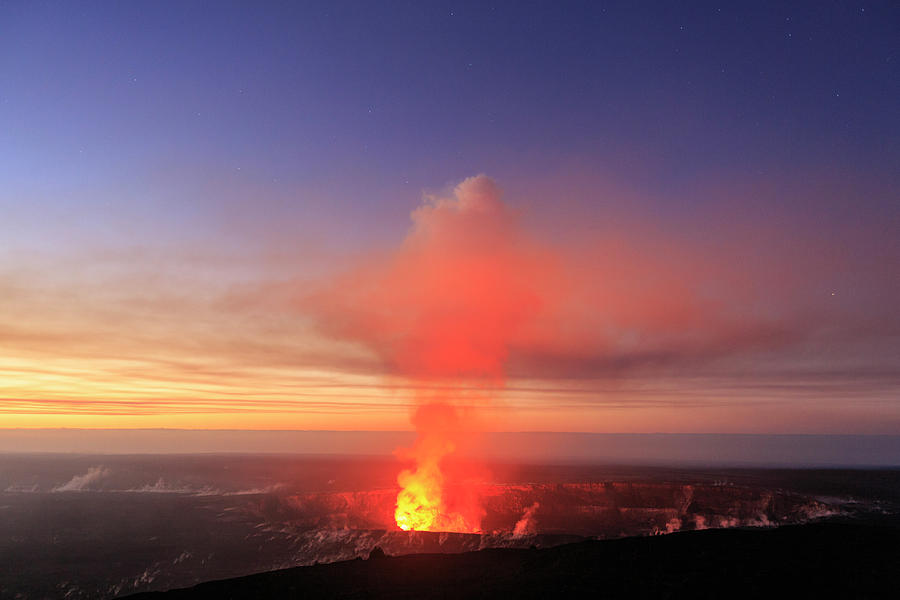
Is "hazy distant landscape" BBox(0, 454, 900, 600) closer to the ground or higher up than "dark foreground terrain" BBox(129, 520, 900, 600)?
closer to the ground

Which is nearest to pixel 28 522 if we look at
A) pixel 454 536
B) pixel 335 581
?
pixel 454 536

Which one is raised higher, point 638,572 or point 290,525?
point 638,572

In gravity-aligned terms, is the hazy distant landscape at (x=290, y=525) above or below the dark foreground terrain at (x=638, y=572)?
below

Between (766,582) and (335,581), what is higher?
(766,582)

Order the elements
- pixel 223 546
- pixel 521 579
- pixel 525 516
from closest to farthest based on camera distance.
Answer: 1. pixel 521 579
2. pixel 223 546
3. pixel 525 516

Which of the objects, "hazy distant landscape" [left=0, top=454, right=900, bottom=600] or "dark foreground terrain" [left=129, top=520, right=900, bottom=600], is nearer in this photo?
"dark foreground terrain" [left=129, top=520, right=900, bottom=600]

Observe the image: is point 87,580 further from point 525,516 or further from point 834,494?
point 834,494

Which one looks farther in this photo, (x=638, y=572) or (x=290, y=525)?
(x=290, y=525)

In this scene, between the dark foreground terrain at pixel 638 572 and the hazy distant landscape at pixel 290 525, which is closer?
the dark foreground terrain at pixel 638 572
